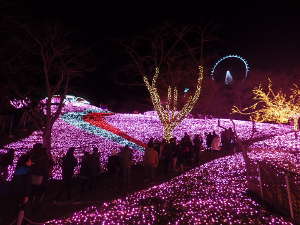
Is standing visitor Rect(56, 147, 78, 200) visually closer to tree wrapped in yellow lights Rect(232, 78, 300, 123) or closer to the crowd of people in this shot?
the crowd of people

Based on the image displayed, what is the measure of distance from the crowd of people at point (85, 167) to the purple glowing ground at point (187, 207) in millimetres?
1498

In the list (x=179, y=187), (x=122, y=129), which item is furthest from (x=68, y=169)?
(x=122, y=129)

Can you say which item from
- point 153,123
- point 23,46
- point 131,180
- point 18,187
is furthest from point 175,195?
point 153,123

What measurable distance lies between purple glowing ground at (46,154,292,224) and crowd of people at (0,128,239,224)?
4.91 ft

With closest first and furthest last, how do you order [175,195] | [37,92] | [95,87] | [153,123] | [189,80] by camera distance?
[175,195] → [37,92] → [189,80] → [153,123] → [95,87]

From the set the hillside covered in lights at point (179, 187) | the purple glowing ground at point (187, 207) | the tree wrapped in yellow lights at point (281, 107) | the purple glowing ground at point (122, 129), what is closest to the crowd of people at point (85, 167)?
the hillside covered in lights at point (179, 187)

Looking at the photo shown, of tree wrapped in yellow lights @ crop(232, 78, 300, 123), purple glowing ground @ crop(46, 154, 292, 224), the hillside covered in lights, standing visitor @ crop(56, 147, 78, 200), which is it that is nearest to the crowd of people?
standing visitor @ crop(56, 147, 78, 200)

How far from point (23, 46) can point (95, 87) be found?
107ft

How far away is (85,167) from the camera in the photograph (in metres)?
13.3

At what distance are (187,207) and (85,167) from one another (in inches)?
177

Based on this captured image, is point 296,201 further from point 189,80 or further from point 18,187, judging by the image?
point 189,80

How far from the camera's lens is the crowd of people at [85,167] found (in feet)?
28.9

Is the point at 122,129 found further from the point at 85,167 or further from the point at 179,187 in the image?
the point at 179,187

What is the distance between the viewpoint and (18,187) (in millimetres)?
8586
